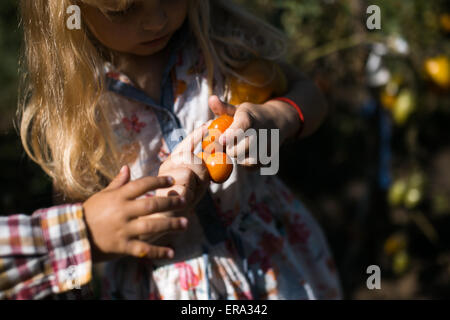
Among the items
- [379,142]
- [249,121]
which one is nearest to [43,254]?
[249,121]

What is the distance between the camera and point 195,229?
2.82ft

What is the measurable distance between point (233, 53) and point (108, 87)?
24 cm

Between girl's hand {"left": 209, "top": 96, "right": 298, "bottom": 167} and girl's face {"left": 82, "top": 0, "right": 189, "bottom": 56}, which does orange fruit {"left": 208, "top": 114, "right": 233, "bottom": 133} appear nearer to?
girl's hand {"left": 209, "top": 96, "right": 298, "bottom": 167}

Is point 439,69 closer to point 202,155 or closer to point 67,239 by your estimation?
point 202,155

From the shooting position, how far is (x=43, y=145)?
0.83 m

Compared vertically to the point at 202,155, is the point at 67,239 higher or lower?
lower

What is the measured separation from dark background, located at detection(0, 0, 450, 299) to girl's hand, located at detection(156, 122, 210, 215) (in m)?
0.51

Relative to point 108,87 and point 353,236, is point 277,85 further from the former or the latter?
point 353,236

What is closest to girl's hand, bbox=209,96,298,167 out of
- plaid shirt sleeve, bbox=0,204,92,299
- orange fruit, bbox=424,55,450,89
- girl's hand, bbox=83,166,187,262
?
girl's hand, bbox=83,166,187,262

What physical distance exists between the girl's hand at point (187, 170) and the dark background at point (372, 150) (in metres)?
0.51

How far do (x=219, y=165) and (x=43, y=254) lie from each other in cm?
32

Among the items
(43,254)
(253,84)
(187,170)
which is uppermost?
(253,84)

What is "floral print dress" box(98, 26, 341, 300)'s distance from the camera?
32.2 inches
